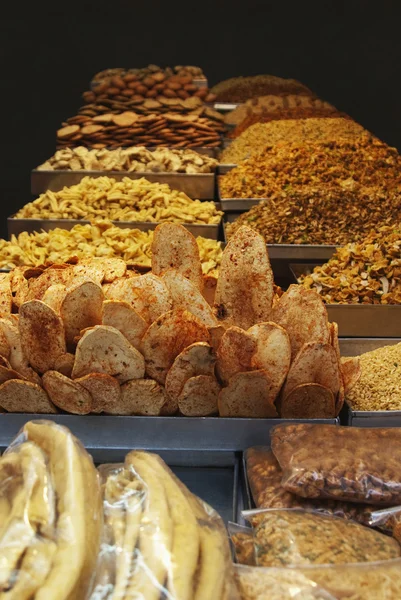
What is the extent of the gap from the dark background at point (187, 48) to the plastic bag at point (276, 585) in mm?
6693

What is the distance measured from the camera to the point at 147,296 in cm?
160

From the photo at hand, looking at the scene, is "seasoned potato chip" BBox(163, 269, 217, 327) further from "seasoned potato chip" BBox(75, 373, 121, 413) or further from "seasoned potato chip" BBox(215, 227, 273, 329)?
"seasoned potato chip" BBox(75, 373, 121, 413)

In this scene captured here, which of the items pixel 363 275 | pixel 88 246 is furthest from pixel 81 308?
pixel 88 246

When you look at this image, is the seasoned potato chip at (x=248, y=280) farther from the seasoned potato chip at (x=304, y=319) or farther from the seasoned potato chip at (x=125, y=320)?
the seasoned potato chip at (x=125, y=320)

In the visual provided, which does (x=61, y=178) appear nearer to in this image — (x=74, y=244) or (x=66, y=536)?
(x=74, y=244)

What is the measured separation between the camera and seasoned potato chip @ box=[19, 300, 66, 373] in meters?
1.50

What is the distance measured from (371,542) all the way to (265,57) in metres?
7.18

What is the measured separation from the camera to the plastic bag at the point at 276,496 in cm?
120

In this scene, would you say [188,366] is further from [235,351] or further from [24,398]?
[24,398]

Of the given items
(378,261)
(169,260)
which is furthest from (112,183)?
(169,260)

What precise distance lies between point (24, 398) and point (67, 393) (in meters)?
0.10

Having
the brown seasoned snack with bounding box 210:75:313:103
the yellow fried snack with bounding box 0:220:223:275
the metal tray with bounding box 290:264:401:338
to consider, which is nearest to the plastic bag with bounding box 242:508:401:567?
the metal tray with bounding box 290:264:401:338

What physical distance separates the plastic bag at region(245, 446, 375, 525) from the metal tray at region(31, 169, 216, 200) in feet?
9.10

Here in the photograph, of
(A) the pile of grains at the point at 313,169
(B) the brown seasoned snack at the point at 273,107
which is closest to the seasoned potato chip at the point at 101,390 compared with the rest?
(A) the pile of grains at the point at 313,169
